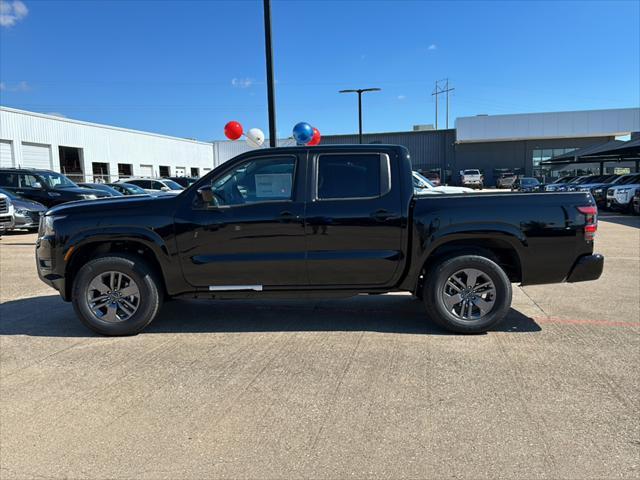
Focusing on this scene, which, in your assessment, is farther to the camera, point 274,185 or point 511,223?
point 274,185

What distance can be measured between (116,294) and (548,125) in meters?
50.1

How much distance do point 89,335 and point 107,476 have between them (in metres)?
2.67

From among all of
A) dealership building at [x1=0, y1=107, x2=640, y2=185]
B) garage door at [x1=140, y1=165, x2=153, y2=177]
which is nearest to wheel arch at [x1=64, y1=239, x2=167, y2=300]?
dealership building at [x1=0, y1=107, x2=640, y2=185]

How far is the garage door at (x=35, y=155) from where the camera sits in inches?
1297

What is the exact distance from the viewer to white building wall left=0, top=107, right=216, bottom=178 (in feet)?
105

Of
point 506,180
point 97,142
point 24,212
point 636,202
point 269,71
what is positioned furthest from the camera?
point 506,180

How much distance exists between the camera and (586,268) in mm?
4785

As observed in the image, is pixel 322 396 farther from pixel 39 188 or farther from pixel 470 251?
pixel 39 188

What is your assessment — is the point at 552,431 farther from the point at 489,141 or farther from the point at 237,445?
the point at 489,141

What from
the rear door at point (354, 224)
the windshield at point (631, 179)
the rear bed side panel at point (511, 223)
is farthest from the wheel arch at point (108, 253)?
the windshield at point (631, 179)

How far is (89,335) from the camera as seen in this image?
5.00 m

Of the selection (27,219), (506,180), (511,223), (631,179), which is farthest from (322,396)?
(506,180)

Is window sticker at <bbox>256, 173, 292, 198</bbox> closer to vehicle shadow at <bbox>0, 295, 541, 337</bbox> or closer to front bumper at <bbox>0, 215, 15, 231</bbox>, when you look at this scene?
vehicle shadow at <bbox>0, 295, 541, 337</bbox>

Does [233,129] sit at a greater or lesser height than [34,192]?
greater
